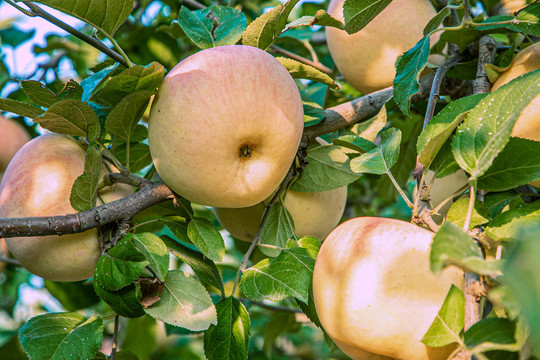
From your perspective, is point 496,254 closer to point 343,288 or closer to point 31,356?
point 343,288

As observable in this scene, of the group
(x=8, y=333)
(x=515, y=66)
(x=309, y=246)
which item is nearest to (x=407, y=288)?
(x=309, y=246)

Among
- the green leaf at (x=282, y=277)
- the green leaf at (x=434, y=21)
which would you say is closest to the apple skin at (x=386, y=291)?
the green leaf at (x=282, y=277)

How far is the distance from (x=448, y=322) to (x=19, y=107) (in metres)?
1.01

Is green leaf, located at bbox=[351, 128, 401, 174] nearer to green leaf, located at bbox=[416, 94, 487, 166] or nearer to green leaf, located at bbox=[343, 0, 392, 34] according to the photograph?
green leaf, located at bbox=[416, 94, 487, 166]

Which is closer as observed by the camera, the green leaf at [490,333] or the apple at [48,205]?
the green leaf at [490,333]

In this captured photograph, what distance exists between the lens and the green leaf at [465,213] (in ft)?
2.94

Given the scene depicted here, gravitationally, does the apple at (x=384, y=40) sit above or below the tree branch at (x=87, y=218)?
above

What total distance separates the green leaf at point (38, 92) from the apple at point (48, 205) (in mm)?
108

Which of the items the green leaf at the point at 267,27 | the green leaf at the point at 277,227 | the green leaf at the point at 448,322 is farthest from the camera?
the green leaf at the point at 277,227

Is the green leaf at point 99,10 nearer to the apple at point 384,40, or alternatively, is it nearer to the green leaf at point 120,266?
the green leaf at point 120,266

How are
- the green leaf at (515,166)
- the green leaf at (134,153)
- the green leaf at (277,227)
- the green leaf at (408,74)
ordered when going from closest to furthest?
the green leaf at (515,166)
the green leaf at (408,74)
the green leaf at (277,227)
the green leaf at (134,153)

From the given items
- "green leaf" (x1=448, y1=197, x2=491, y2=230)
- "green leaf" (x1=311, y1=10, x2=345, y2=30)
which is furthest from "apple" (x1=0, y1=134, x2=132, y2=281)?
"green leaf" (x1=448, y1=197, x2=491, y2=230)

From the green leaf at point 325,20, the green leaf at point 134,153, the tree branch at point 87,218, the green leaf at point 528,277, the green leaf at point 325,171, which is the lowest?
the green leaf at point 134,153

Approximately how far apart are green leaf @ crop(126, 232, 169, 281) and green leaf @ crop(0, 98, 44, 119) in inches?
15.4
